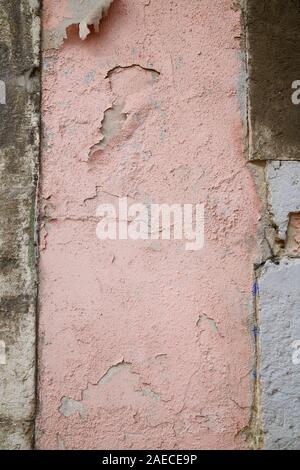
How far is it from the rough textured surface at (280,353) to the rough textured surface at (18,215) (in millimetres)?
869

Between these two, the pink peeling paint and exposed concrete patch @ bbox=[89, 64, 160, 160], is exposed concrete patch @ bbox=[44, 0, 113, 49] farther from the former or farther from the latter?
exposed concrete patch @ bbox=[89, 64, 160, 160]

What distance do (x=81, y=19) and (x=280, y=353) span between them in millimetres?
1467

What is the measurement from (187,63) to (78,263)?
34.4 inches

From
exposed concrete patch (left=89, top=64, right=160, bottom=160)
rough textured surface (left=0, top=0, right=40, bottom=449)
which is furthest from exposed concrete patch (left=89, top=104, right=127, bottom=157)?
rough textured surface (left=0, top=0, right=40, bottom=449)

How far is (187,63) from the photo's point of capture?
219 centimetres

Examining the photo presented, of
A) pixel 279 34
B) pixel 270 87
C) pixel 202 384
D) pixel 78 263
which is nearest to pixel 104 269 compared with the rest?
pixel 78 263

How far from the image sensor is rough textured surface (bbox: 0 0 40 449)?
212cm

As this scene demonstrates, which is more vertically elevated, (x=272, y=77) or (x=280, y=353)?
(x=272, y=77)

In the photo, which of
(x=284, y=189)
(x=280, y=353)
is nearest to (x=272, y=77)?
(x=284, y=189)

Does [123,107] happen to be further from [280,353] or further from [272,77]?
[280,353]

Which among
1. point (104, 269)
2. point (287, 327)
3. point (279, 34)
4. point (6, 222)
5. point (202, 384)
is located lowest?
point (202, 384)

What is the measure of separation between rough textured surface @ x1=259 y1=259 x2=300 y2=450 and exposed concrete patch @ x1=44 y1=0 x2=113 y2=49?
44.6 inches

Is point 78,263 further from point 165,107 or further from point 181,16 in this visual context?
point 181,16

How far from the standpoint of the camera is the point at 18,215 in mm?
2137
